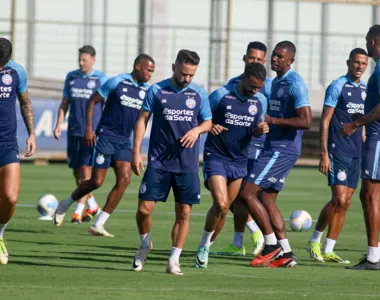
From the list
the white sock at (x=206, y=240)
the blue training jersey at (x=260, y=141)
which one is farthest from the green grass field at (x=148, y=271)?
the blue training jersey at (x=260, y=141)

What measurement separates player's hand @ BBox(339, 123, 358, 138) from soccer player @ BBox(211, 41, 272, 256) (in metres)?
1.41

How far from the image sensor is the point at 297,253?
13.6 m

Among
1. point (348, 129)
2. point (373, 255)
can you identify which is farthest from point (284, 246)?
point (348, 129)

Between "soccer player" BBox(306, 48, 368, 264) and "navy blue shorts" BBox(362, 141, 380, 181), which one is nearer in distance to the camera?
"navy blue shorts" BBox(362, 141, 380, 181)

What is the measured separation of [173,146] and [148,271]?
126 centimetres

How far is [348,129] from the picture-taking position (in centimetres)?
1201

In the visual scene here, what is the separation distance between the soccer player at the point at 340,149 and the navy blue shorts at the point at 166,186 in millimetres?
2120

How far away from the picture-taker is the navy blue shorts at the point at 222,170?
39.9 feet

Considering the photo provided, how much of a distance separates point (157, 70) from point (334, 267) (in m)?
19.5

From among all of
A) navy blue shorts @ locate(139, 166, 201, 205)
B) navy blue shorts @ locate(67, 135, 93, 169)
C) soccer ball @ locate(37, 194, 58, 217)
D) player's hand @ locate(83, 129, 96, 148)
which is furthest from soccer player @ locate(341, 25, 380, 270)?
soccer ball @ locate(37, 194, 58, 217)

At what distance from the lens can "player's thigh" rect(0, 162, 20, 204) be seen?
1166cm

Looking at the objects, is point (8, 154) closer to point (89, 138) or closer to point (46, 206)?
point (89, 138)

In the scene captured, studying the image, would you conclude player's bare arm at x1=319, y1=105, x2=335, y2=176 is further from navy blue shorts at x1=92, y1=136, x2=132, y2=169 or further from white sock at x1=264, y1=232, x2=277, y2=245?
navy blue shorts at x1=92, y1=136, x2=132, y2=169

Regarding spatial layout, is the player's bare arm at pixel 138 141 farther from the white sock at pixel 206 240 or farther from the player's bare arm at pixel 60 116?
the player's bare arm at pixel 60 116
